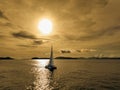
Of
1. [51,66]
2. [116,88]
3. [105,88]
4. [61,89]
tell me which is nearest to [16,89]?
[61,89]

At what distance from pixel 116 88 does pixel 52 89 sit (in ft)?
80.5

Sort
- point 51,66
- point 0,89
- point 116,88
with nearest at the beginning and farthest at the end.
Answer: point 0,89 → point 116,88 → point 51,66

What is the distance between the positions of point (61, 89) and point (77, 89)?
5890mm

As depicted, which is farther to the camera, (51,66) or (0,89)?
(51,66)

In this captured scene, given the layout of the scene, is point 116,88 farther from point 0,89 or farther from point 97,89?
point 0,89

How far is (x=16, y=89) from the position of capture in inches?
2255

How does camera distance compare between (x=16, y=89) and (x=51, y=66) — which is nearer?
(x=16, y=89)

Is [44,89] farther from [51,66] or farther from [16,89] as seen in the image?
[51,66]

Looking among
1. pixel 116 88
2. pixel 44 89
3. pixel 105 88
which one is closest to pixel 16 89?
pixel 44 89

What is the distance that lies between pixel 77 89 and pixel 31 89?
679 inches

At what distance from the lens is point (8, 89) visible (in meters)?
57.0

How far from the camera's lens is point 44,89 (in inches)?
2384

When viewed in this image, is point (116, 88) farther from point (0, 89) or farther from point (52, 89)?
point (0, 89)

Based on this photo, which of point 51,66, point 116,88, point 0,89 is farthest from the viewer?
point 51,66
